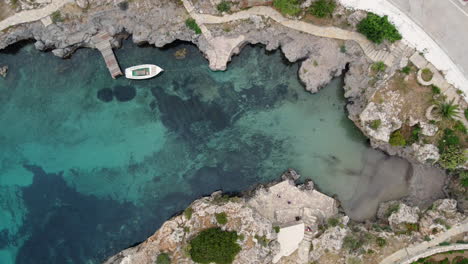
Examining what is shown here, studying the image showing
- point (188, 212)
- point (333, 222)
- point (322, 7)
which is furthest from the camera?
point (188, 212)

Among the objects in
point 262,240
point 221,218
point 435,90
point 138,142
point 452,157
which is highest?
point 435,90

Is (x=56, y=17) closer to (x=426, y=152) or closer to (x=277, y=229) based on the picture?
(x=277, y=229)

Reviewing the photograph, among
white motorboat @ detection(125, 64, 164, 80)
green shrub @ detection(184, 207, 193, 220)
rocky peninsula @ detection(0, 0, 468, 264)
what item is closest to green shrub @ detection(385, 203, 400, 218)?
rocky peninsula @ detection(0, 0, 468, 264)

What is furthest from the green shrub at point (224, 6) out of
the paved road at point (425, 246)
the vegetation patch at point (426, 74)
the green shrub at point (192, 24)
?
the paved road at point (425, 246)

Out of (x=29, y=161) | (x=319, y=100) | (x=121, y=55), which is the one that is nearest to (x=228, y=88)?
(x=319, y=100)

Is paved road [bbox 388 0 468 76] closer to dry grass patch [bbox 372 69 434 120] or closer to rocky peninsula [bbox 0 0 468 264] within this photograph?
A: rocky peninsula [bbox 0 0 468 264]

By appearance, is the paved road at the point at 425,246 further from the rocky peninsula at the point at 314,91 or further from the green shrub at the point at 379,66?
the green shrub at the point at 379,66

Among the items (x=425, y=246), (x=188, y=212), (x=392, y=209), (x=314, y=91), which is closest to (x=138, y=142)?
(x=188, y=212)
